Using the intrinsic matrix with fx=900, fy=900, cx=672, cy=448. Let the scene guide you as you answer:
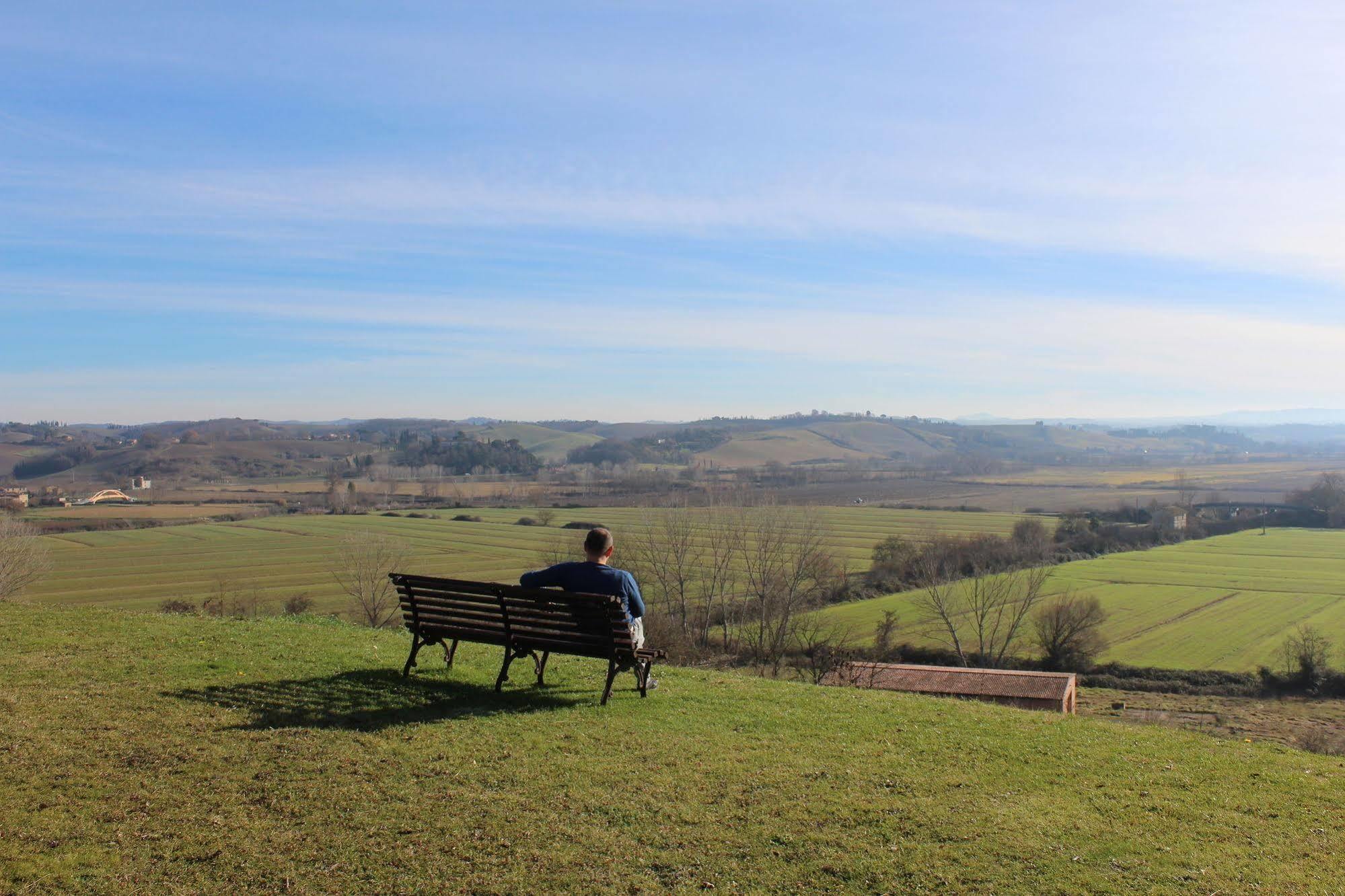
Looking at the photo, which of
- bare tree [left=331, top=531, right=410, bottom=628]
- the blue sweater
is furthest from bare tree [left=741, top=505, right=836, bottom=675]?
the blue sweater

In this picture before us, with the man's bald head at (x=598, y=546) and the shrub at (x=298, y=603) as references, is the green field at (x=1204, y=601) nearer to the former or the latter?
the shrub at (x=298, y=603)

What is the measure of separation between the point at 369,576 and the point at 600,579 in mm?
42946

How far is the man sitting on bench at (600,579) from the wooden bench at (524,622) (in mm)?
233

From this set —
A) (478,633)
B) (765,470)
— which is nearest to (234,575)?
(478,633)

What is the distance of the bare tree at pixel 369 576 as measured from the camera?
1809 inches

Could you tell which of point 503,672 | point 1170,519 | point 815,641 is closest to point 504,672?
point 503,672

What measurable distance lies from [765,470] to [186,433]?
355ft

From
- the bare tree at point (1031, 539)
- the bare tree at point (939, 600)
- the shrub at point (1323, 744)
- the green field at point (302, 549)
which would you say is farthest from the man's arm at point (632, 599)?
the bare tree at point (1031, 539)

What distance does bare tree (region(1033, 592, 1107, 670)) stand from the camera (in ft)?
153

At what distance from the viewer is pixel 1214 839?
593 centimetres

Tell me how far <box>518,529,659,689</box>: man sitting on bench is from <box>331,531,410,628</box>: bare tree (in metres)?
34.3

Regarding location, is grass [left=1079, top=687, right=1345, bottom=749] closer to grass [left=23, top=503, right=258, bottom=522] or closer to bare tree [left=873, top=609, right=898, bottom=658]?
bare tree [left=873, top=609, right=898, bottom=658]

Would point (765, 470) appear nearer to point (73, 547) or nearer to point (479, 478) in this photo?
point (479, 478)

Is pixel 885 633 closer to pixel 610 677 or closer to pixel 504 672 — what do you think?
pixel 610 677
